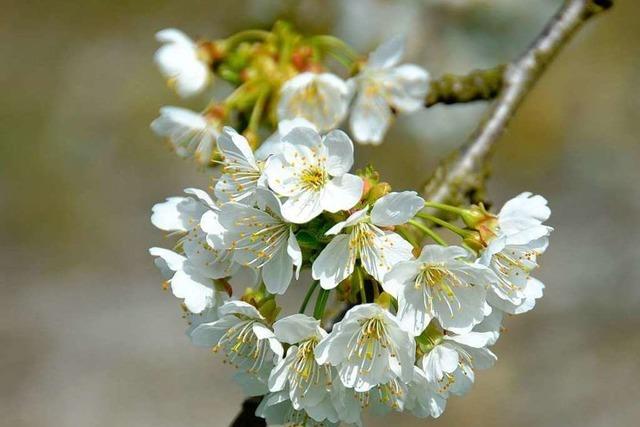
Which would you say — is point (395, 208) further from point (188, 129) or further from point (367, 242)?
point (188, 129)

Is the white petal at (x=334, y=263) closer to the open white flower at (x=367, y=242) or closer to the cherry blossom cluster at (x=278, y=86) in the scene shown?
the open white flower at (x=367, y=242)

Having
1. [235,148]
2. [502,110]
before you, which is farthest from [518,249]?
[502,110]

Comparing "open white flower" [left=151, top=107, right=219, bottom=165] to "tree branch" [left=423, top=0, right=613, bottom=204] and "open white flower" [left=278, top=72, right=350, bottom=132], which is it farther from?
"tree branch" [left=423, top=0, right=613, bottom=204]

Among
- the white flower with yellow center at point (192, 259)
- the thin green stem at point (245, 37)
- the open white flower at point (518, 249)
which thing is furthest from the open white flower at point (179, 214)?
the thin green stem at point (245, 37)

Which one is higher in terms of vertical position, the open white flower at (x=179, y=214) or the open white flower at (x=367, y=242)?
the open white flower at (x=367, y=242)

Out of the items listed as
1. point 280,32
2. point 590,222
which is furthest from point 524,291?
point 590,222

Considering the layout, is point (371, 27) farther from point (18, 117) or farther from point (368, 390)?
point (18, 117)

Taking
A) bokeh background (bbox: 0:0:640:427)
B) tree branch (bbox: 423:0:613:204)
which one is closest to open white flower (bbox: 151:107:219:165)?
tree branch (bbox: 423:0:613:204)
